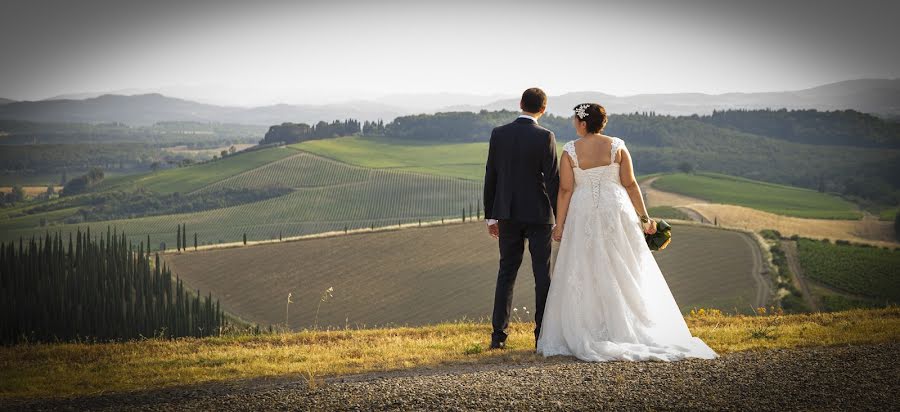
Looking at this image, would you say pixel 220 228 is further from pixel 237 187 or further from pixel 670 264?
pixel 670 264

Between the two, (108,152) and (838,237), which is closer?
(838,237)

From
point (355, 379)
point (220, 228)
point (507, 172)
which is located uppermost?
point (507, 172)

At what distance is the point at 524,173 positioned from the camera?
827 centimetres

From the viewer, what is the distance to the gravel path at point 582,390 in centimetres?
586

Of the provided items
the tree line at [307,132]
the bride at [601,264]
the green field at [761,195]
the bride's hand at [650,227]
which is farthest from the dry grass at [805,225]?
the tree line at [307,132]

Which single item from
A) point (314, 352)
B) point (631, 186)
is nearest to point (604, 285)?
point (631, 186)

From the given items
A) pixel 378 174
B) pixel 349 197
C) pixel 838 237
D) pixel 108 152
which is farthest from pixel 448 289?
pixel 108 152

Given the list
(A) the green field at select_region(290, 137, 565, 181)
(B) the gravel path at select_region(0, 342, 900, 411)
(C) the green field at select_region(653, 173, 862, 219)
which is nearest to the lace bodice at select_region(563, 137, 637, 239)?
(B) the gravel path at select_region(0, 342, 900, 411)

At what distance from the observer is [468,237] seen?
5934 cm

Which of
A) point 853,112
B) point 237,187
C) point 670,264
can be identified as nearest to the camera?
point 670,264

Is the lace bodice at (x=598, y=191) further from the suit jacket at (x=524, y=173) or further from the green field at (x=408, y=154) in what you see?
the green field at (x=408, y=154)

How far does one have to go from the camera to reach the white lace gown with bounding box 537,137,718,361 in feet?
25.8

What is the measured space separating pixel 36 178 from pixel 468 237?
9339 cm

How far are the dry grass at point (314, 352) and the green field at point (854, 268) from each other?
136ft
